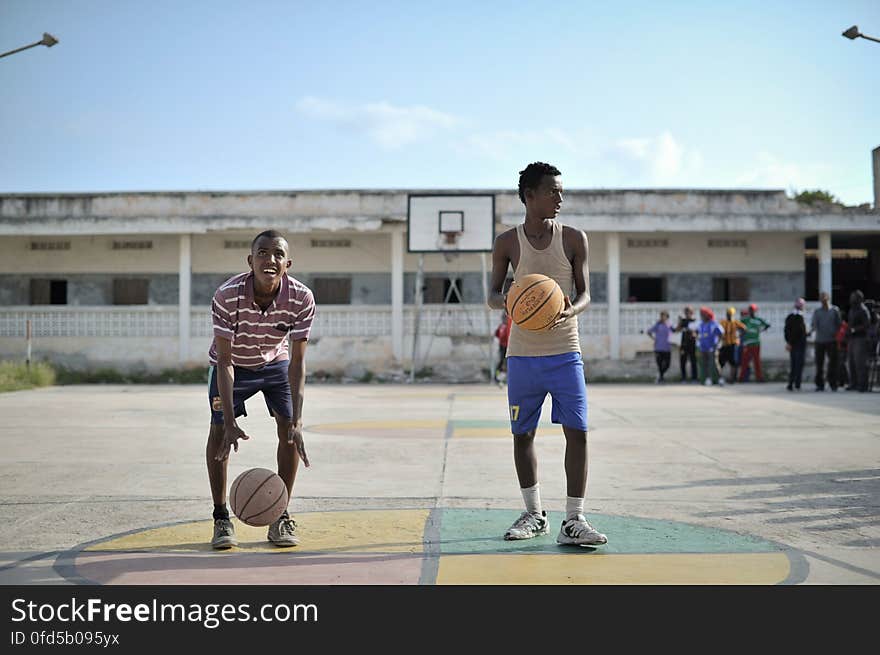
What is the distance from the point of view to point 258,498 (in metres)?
5.02

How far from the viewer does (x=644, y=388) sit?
68.6ft

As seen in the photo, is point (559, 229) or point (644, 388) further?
point (644, 388)

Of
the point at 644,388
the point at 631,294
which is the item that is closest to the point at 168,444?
the point at 644,388

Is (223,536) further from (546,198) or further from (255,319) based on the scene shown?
(546,198)

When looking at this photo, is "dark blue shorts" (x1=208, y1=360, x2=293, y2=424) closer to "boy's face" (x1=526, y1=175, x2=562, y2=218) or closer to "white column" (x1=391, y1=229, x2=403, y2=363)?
"boy's face" (x1=526, y1=175, x2=562, y2=218)

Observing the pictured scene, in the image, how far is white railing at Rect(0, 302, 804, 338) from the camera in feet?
85.0

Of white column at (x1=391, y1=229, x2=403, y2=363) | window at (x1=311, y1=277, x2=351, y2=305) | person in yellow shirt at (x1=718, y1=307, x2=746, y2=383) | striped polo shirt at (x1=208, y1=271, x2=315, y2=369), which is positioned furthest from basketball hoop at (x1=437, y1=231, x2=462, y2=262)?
striped polo shirt at (x1=208, y1=271, x2=315, y2=369)

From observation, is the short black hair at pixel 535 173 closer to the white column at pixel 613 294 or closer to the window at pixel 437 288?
the white column at pixel 613 294

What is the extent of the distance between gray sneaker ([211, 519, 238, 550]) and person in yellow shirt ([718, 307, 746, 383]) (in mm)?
18208

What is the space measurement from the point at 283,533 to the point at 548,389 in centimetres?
170

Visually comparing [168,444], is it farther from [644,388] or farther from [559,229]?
[644,388]

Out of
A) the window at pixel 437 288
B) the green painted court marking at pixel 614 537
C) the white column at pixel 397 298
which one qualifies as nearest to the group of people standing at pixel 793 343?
the window at pixel 437 288

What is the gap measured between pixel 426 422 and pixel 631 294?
55.4ft


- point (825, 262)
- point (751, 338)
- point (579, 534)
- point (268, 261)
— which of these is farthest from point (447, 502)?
point (825, 262)
